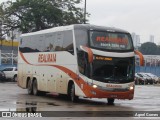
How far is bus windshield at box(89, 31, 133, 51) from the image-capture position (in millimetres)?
21266

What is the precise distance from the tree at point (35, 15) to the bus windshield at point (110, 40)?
3335cm

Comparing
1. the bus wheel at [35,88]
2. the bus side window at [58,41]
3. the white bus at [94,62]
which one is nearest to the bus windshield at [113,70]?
the white bus at [94,62]

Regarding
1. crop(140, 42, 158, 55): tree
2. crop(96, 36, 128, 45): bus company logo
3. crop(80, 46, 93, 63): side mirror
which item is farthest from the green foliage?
crop(80, 46, 93, 63): side mirror

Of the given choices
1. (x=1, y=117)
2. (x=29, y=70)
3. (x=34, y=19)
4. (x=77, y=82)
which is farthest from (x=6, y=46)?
(x=1, y=117)

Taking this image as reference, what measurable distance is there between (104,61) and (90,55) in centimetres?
89

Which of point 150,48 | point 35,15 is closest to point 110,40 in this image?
point 35,15

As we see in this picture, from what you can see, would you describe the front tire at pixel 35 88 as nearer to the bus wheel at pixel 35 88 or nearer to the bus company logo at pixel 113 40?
the bus wheel at pixel 35 88

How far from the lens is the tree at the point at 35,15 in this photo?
54938mm

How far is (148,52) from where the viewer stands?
14125 centimetres

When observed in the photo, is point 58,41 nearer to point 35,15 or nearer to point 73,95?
point 73,95

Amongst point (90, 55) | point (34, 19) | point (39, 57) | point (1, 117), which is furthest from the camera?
point (34, 19)

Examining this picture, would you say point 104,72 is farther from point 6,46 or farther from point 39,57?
point 6,46

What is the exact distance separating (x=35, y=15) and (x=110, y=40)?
34.3m

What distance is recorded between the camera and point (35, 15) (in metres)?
55.0
